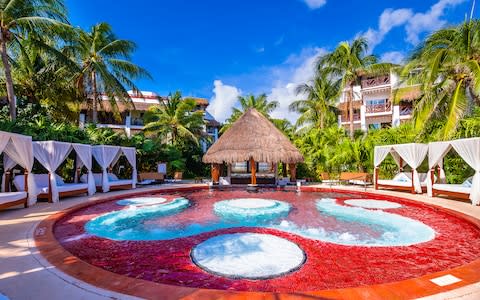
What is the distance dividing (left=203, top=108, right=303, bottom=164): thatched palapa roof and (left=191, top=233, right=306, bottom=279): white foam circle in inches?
278

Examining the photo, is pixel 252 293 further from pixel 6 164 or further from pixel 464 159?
pixel 6 164

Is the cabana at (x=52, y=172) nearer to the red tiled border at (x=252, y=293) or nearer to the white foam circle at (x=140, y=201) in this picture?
the white foam circle at (x=140, y=201)

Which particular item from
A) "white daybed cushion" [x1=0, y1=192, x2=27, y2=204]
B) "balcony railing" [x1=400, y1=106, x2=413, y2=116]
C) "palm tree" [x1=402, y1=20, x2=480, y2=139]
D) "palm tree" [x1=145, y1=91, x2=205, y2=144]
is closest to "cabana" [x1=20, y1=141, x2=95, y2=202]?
"white daybed cushion" [x1=0, y1=192, x2=27, y2=204]

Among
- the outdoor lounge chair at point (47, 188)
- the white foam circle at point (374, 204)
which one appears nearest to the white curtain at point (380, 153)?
the white foam circle at point (374, 204)

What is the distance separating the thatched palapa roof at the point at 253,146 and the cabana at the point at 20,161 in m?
6.90

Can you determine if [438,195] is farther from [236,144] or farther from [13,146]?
[13,146]

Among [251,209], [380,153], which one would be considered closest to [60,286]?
[251,209]

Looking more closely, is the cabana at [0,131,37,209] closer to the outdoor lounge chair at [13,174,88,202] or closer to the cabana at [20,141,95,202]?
the outdoor lounge chair at [13,174,88,202]

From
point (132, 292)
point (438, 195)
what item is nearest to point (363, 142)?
point (438, 195)

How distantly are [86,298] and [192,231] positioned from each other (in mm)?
3099

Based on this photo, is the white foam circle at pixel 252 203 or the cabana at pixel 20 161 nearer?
the cabana at pixel 20 161

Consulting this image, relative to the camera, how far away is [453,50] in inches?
355

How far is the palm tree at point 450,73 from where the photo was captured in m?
8.57

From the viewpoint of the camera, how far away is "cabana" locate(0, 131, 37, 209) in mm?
6446
